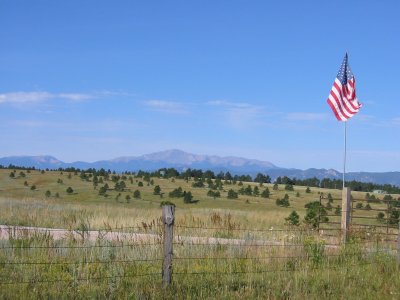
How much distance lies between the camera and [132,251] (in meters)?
12.6

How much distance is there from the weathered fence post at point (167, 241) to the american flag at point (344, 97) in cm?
1114

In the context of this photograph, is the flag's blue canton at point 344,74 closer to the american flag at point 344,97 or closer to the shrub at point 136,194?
the american flag at point 344,97

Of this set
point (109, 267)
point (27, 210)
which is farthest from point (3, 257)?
point (27, 210)

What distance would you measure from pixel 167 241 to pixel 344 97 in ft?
38.5

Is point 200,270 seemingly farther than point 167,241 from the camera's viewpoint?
Yes

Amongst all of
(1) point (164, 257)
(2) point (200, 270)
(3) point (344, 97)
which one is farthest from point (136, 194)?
(1) point (164, 257)

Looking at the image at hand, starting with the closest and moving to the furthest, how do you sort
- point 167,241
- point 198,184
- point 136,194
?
point 167,241 → point 136,194 → point 198,184

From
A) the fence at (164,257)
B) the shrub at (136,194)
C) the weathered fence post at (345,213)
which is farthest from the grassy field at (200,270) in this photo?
the shrub at (136,194)

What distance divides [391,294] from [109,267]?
16.8ft

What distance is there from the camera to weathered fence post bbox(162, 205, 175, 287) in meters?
9.62

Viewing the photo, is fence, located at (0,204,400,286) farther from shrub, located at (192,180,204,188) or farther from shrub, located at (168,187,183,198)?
shrub, located at (192,180,204,188)

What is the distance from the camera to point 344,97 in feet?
64.1

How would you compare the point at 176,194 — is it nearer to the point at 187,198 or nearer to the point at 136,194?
the point at 187,198

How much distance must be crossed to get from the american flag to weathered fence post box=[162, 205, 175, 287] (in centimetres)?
1114
